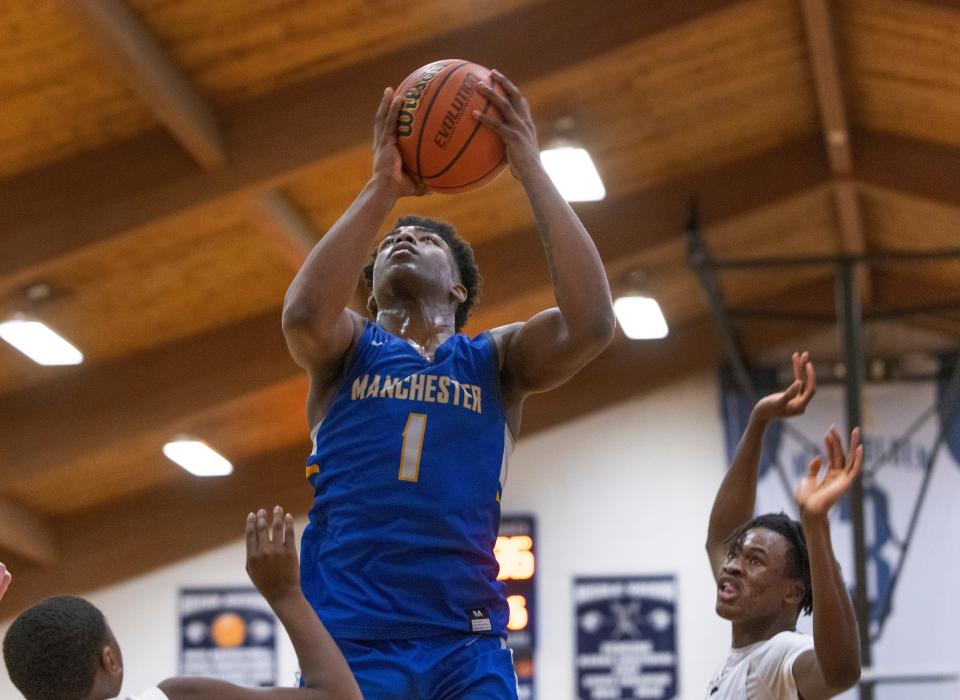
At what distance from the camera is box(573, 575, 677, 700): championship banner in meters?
13.9

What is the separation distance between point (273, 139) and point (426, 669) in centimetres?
634

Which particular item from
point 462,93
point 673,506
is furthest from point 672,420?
point 462,93

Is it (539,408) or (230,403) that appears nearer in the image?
(230,403)

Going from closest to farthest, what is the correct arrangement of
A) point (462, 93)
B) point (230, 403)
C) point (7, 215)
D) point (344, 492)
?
point (344, 492)
point (462, 93)
point (7, 215)
point (230, 403)

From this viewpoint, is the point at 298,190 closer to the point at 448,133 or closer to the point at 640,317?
the point at 640,317

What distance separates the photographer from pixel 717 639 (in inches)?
555

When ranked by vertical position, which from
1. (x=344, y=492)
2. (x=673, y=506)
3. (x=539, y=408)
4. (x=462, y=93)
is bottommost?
(x=344, y=492)

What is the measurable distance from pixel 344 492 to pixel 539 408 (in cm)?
1164

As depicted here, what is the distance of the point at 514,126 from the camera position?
392cm

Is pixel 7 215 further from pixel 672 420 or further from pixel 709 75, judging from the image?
pixel 672 420

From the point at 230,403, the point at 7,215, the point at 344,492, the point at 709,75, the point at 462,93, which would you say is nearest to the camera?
the point at 344,492

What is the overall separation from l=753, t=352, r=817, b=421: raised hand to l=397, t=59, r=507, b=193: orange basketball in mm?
1004

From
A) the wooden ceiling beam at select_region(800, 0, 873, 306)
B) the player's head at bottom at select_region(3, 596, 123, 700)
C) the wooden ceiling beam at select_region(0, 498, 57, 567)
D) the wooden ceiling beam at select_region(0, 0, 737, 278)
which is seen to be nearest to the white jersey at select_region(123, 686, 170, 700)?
the player's head at bottom at select_region(3, 596, 123, 700)

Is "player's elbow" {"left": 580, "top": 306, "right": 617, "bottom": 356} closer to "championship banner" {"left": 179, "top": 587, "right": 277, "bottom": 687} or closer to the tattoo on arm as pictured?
the tattoo on arm
